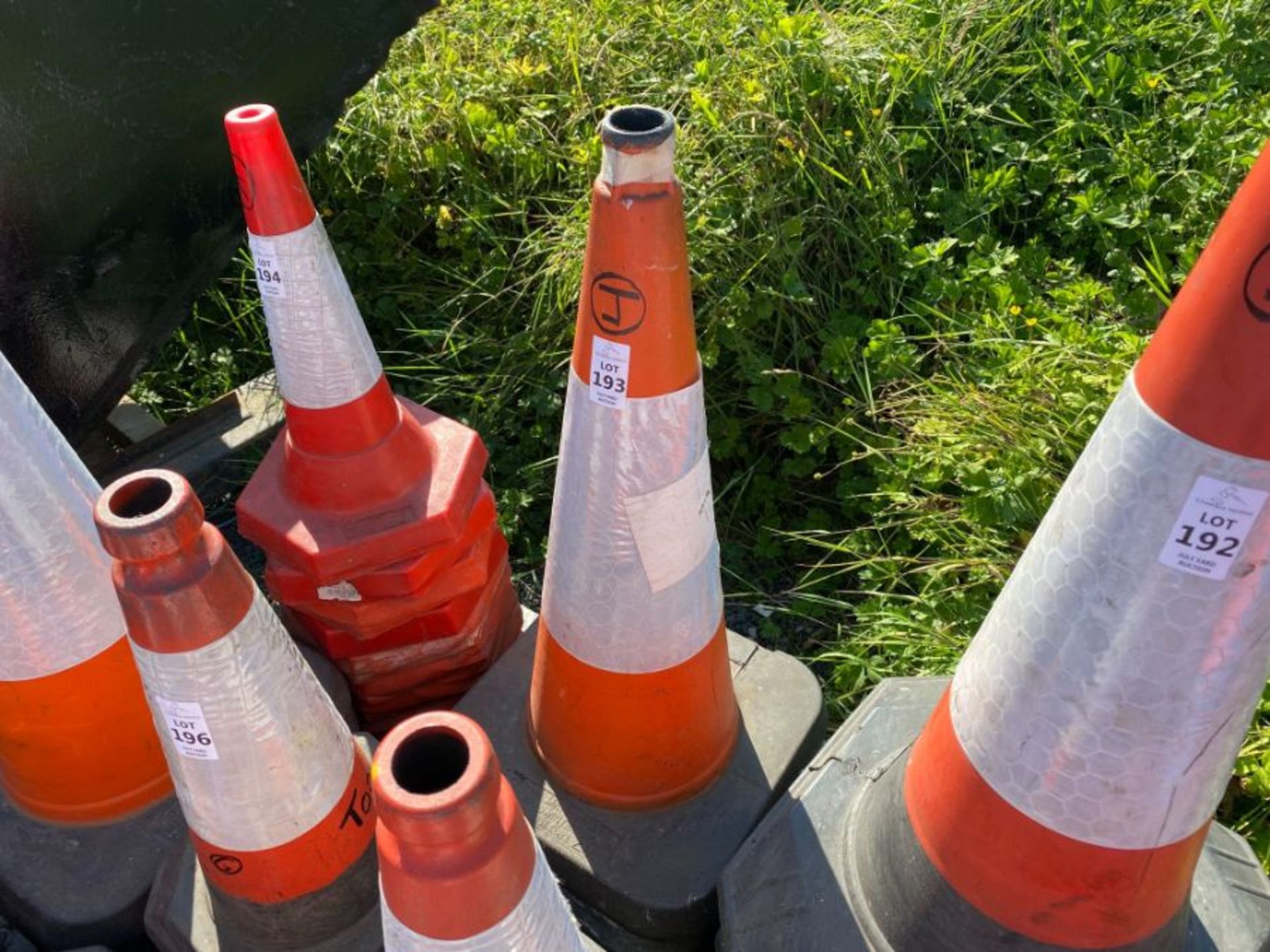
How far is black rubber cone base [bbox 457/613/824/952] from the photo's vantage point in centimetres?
192

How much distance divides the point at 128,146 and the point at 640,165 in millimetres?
2020

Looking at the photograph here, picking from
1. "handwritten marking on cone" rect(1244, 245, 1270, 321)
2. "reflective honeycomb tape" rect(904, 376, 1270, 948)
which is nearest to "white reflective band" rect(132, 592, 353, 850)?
"reflective honeycomb tape" rect(904, 376, 1270, 948)

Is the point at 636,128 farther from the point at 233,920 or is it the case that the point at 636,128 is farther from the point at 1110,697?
the point at 233,920

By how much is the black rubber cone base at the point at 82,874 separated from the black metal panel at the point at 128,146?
4.45 ft

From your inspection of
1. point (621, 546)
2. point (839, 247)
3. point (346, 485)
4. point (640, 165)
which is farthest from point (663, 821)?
point (839, 247)

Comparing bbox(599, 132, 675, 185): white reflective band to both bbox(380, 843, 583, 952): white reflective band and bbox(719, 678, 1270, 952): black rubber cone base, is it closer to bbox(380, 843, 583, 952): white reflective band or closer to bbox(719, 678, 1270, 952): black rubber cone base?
bbox(380, 843, 583, 952): white reflective band

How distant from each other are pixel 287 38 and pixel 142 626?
7.11 feet

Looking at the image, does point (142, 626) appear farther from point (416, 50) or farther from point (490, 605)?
point (416, 50)

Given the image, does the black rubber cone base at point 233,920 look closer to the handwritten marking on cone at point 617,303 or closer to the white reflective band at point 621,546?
the white reflective band at point 621,546

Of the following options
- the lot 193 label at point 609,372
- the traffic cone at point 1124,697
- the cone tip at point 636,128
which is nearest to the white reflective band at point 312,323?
the lot 193 label at point 609,372

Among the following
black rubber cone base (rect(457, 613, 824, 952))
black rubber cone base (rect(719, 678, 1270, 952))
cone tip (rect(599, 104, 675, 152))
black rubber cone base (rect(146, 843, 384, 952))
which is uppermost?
cone tip (rect(599, 104, 675, 152))

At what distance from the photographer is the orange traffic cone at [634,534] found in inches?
60.9

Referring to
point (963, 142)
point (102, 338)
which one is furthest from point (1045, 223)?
point (102, 338)

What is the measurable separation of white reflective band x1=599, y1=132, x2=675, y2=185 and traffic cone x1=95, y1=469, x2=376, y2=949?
747 millimetres
